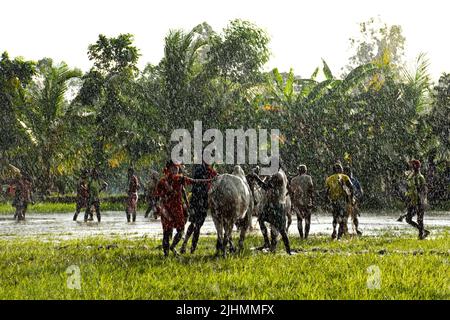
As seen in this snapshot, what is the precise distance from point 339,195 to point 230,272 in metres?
6.47

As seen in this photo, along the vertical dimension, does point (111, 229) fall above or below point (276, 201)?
below

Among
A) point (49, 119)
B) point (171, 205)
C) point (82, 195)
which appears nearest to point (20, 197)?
point (82, 195)

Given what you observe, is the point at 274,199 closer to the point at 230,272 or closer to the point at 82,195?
the point at 230,272

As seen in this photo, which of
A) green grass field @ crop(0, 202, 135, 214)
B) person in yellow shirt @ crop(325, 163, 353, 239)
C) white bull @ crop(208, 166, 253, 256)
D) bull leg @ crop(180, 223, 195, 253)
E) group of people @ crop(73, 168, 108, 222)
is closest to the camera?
white bull @ crop(208, 166, 253, 256)

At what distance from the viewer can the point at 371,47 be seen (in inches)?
2788

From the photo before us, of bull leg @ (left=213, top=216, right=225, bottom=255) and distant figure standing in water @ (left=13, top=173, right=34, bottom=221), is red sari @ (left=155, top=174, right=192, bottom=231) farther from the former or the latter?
distant figure standing in water @ (left=13, top=173, right=34, bottom=221)

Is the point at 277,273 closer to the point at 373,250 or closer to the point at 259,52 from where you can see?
the point at 373,250

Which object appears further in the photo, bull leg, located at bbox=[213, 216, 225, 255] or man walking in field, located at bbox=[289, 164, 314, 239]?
man walking in field, located at bbox=[289, 164, 314, 239]

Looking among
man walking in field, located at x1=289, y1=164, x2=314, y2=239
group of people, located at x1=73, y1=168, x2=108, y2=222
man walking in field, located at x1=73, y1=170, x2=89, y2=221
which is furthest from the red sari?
man walking in field, located at x1=73, y1=170, x2=89, y2=221

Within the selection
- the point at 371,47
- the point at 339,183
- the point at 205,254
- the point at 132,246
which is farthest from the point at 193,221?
the point at 371,47

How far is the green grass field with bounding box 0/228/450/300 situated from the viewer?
784 cm

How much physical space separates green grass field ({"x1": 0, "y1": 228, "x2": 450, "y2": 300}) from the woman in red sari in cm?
41

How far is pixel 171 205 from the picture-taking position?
11.7m

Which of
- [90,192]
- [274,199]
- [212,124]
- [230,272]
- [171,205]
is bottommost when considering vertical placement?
[230,272]
